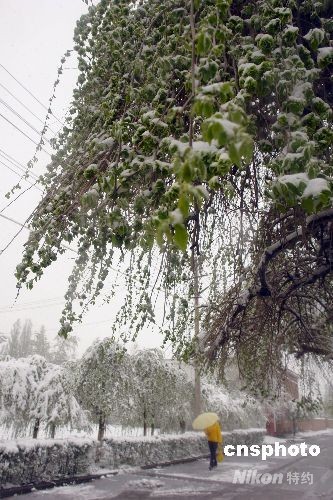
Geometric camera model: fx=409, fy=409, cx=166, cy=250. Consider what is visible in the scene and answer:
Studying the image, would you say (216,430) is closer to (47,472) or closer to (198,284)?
(47,472)

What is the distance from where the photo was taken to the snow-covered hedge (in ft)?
31.4

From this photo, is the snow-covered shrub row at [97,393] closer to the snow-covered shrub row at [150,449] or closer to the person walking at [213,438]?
the person walking at [213,438]

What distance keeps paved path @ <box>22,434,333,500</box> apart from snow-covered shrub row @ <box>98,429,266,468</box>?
71 cm

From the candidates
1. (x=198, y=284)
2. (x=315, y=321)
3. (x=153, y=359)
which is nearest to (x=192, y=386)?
(x=153, y=359)

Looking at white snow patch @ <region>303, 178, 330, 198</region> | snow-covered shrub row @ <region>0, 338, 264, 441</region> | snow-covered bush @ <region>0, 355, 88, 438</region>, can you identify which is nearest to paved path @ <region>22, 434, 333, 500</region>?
snow-covered shrub row @ <region>0, 338, 264, 441</region>

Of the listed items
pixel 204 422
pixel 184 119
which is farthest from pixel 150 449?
pixel 184 119

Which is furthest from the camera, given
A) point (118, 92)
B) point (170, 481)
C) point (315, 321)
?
point (170, 481)

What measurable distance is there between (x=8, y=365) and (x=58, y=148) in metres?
11.5

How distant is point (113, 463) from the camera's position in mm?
13008

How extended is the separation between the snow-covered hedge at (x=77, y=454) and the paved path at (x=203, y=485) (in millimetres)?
727

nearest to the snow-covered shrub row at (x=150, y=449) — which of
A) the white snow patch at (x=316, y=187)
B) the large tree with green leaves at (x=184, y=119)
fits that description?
the large tree with green leaves at (x=184, y=119)

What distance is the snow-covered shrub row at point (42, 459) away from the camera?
9.41m

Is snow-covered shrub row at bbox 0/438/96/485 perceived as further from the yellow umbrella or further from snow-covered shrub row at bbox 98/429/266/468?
the yellow umbrella

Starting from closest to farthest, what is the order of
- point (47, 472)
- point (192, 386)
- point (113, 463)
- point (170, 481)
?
1. point (47, 472)
2. point (170, 481)
3. point (113, 463)
4. point (192, 386)
